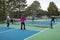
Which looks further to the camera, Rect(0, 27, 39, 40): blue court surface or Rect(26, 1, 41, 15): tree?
Rect(26, 1, 41, 15): tree

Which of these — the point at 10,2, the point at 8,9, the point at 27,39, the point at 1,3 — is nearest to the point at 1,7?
the point at 1,3

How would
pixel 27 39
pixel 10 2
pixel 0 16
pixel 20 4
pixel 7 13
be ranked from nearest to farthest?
pixel 27 39 < pixel 0 16 < pixel 7 13 < pixel 10 2 < pixel 20 4

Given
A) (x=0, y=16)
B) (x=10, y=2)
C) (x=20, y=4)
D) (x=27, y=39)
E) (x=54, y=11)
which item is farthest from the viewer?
(x=54, y=11)

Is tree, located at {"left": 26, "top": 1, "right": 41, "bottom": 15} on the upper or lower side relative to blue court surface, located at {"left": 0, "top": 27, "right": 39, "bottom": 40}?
upper

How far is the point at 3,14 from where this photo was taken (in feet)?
94.8

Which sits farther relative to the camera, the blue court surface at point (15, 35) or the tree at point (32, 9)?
the tree at point (32, 9)

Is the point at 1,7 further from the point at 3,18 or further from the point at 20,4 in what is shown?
the point at 20,4

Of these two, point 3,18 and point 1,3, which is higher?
point 1,3

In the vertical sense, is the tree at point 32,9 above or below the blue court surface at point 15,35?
above

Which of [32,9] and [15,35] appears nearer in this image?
[15,35]

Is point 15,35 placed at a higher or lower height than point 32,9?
lower

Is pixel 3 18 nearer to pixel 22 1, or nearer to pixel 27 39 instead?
pixel 22 1

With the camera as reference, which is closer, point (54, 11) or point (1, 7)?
point (1, 7)

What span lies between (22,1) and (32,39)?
1368 inches
